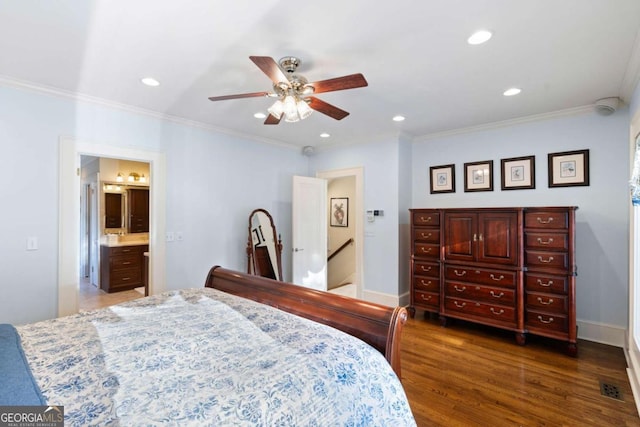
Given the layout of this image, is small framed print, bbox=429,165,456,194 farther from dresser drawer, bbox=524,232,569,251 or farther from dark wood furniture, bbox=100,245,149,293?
dark wood furniture, bbox=100,245,149,293

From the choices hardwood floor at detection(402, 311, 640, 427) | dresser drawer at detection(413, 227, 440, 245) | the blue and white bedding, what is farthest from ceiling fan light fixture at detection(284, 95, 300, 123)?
dresser drawer at detection(413, 227, 440, 245)

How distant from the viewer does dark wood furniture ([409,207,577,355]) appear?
3033mm

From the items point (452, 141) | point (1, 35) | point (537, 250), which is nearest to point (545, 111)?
point (452, 141)

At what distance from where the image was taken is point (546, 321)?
3096 mm

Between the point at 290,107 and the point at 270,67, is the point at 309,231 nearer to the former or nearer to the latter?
the point at 290,107

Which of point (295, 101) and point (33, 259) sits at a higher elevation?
point (295, 101)

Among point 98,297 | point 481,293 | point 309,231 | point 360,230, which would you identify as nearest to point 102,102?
point 309,231

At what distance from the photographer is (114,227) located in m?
5.61

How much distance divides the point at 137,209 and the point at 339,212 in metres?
4.00

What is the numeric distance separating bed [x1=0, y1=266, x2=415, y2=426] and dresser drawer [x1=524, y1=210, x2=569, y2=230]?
2.44 m

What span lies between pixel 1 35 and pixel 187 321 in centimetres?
222

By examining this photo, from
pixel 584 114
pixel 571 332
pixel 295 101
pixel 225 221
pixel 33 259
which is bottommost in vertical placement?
pixel 571 332

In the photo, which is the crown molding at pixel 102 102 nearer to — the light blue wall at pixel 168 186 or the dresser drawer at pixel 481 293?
the light blue wall at pixel 168 186

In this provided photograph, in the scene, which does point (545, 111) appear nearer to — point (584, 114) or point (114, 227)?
point (584, 114)
